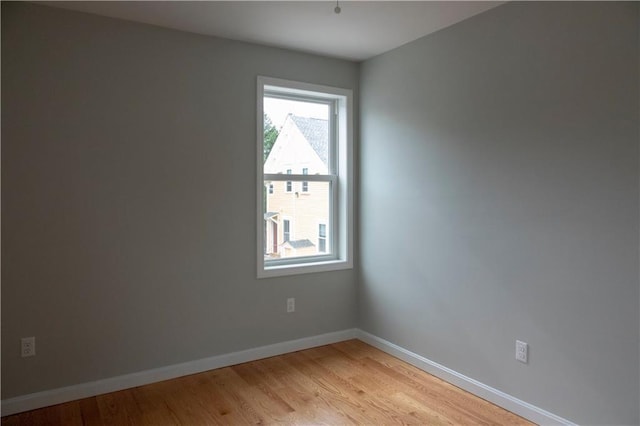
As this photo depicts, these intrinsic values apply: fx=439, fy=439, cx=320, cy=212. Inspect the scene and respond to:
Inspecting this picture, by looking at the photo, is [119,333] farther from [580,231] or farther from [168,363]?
[580,231]

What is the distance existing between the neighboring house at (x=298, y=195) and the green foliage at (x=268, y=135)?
38mm

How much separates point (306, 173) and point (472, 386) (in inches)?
83.3

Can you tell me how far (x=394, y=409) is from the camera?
9.01ft

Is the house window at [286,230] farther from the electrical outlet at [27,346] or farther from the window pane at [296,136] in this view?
the electrical outlet at [27,346]

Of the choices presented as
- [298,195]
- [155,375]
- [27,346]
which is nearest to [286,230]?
[298,195]

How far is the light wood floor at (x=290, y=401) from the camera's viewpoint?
8.60 ft

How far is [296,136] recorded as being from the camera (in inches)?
150

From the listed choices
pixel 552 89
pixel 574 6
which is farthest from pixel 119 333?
pixel 574 6

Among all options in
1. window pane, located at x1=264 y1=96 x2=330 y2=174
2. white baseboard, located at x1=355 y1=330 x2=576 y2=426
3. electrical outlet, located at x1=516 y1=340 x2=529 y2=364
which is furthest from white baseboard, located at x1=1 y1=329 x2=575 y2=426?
window pane, located at x1=264 y1=96 x2=330 y2=174

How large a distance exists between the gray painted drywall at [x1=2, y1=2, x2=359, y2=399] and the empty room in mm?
14

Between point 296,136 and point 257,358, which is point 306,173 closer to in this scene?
point 296,136

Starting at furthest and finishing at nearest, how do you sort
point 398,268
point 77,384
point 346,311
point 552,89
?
1. point 346,311
2. point 398,268
3. point 77,384
4. point 552,89

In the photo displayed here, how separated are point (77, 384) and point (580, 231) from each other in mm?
3198

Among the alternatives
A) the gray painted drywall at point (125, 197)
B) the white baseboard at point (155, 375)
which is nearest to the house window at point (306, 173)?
the gray painted drywall at point (125, 197)
